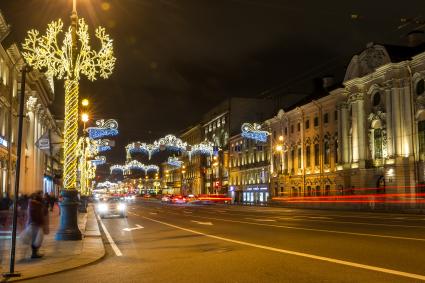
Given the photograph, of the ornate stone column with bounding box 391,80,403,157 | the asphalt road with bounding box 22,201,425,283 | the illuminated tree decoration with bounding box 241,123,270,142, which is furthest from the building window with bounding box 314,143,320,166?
the asphalt road with bounding box 22,201,425,283

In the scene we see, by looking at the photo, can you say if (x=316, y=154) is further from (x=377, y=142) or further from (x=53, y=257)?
(x=53, y=257)

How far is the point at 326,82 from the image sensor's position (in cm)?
7250

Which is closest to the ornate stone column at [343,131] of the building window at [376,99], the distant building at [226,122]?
the building window at [376,99]

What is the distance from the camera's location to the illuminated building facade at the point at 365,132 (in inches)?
1934

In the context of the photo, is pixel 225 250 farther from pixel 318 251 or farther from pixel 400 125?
pixel 400 125

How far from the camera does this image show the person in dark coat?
13.3 metres

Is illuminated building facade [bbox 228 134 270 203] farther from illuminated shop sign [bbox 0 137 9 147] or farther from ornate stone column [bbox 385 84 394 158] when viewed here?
illuminated shop sign [bbox 0 137 9 147]

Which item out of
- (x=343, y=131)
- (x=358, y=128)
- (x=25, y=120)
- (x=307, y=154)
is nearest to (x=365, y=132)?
(x=358, y=128)

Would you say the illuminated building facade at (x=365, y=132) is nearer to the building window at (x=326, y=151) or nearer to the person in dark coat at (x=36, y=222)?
the building window at (x=326, y=151)

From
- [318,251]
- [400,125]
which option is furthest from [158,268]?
[400,125]

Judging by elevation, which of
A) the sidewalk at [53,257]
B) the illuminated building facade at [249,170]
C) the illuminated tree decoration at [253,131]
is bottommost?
the sidewalk at [53,257]

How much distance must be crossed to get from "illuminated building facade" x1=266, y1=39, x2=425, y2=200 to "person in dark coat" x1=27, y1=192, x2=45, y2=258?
40.4 metres

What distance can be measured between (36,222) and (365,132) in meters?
47.2

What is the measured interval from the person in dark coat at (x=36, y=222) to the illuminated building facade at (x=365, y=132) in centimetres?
4035
